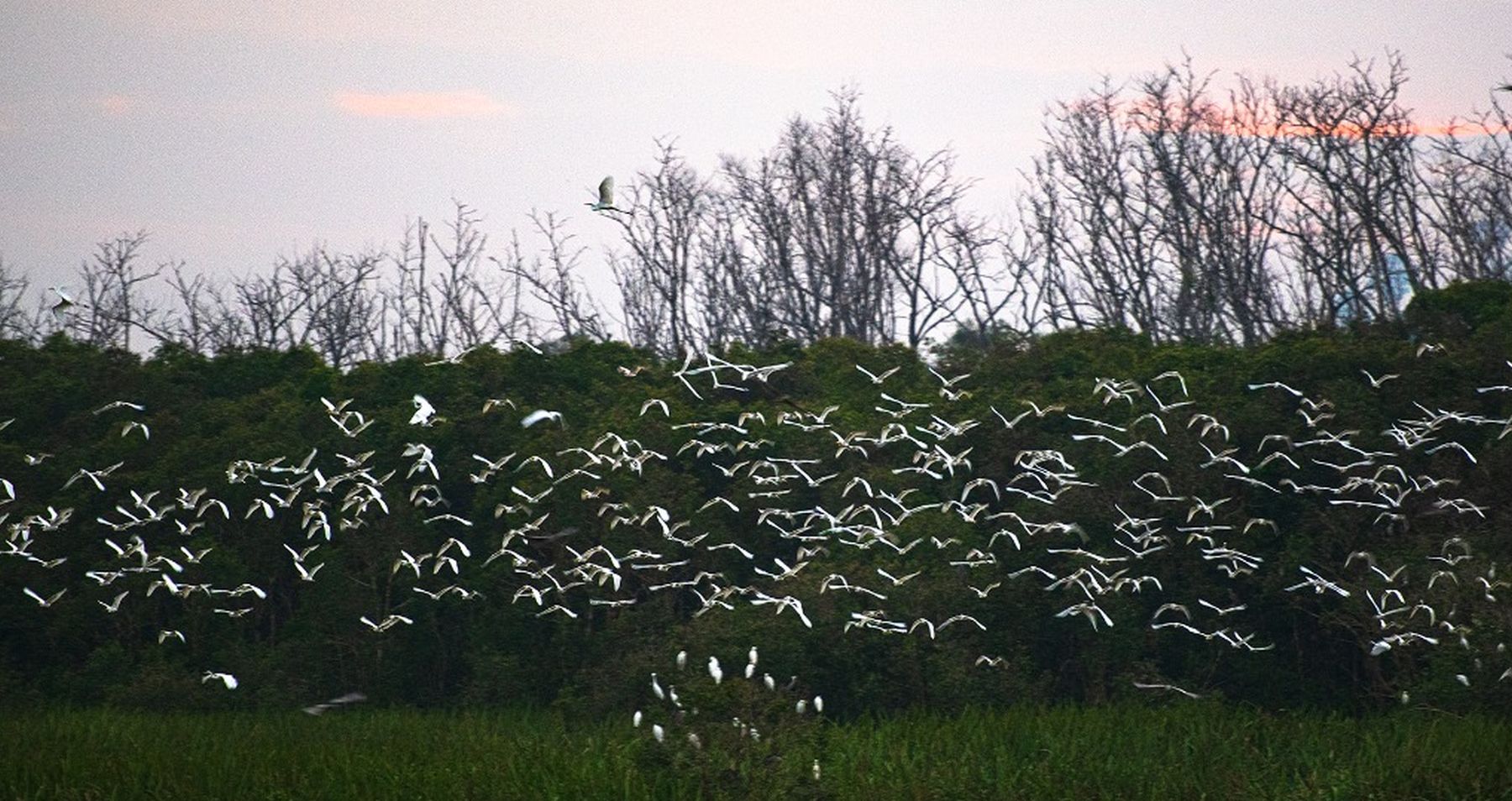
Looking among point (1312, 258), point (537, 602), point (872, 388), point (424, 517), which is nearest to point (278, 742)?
point (537, 602)

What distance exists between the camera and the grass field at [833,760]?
449 inches

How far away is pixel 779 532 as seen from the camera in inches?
764

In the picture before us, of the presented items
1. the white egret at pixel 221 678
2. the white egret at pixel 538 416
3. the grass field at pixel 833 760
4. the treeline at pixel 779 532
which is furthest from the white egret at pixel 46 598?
the white egret at pixel 538 416

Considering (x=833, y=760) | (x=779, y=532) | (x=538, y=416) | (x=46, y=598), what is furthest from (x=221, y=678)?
(x=833, y=760)

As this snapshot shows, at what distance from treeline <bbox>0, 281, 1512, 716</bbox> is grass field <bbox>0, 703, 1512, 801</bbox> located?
1868 mm

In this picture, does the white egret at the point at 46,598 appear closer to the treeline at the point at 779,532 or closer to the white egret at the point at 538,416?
the treeline at the point at 779,532

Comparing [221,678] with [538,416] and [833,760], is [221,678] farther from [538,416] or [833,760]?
[833,760]

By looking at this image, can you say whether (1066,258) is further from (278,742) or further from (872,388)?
(278,742)

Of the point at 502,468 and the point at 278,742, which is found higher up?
the point at 502,468

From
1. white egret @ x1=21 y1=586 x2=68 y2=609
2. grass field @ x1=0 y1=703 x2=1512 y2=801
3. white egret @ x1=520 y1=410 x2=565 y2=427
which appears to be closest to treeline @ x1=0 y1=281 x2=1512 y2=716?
white egret @ x1=21 y1=586 x2=68 y2=609

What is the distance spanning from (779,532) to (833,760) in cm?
696

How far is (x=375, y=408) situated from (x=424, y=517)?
8.73ft

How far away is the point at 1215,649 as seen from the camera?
17312 millimetres

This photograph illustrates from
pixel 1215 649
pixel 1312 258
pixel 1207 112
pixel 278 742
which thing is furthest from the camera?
pixel 1207 112
